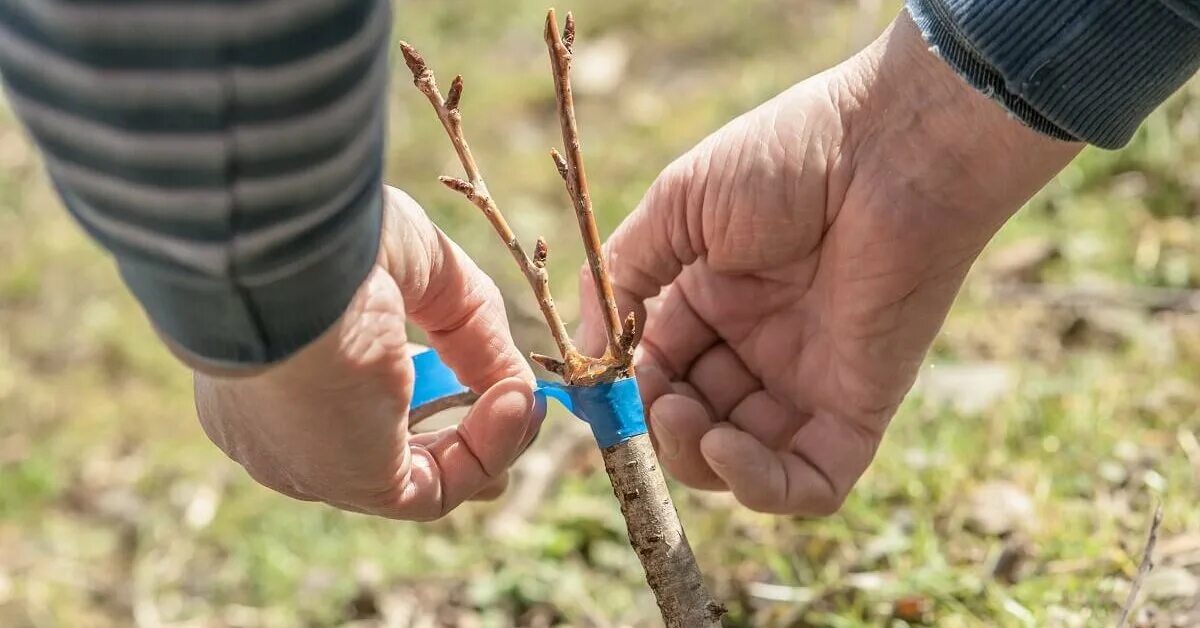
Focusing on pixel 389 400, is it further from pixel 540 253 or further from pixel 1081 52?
pixel 1081 52

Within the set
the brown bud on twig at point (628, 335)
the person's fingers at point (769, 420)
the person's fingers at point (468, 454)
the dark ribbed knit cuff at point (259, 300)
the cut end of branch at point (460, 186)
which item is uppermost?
the dark ribbed knit cuff at point (259, 300)

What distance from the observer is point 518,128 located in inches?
196

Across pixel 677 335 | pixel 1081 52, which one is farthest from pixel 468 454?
pixel 1081 52

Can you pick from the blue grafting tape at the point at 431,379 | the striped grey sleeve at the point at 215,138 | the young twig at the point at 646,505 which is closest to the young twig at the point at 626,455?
the young twig at the point at 646,505

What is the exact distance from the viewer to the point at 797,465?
200 centimetres

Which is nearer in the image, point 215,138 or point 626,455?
point 215,138

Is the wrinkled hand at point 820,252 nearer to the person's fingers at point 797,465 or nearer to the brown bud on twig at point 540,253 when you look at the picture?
the person's fingers at point 797,465

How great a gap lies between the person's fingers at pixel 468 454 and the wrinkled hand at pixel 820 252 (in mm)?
398

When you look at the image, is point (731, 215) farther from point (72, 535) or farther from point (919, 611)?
point (72, 535)

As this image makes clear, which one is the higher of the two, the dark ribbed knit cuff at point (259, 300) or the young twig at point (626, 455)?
the dark ribbed knit cuff at point (259, 300)

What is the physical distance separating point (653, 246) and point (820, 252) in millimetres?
275

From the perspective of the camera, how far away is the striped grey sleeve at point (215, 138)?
37.5 inches

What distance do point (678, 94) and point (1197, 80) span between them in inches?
75.4

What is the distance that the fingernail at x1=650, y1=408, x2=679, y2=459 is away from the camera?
1.95 m
